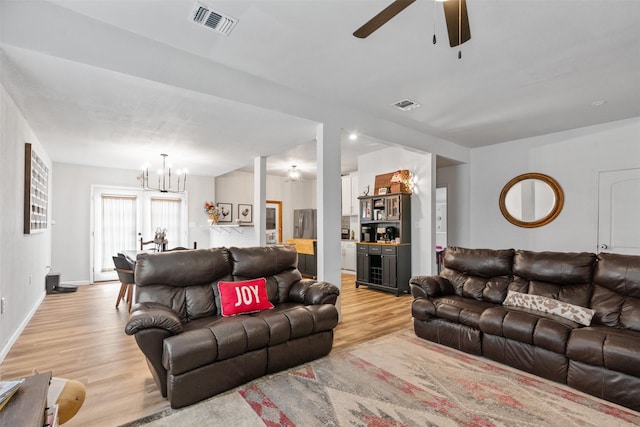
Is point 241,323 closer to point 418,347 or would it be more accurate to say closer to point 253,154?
point 418,347

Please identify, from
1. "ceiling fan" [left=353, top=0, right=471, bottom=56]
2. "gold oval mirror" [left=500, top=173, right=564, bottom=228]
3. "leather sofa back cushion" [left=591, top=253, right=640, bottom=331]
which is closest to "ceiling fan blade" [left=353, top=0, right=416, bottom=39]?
"ceiling fan" [left=353, top=0, right=471, bottom=56]

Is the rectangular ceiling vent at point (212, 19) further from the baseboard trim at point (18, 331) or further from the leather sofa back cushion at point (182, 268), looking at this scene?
the baseboard trim at point (18, 331)

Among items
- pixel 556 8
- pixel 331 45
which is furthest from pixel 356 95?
pixel 556 8

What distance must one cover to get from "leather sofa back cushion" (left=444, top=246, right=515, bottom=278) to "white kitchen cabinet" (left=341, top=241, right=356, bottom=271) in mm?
3935

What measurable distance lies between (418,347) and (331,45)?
298cm

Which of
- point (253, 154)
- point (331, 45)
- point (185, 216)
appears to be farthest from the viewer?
point (185, 216)

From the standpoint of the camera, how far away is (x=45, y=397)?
129cm

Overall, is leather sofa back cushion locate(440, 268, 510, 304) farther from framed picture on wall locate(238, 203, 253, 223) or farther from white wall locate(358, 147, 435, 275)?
framed picture on wall locate(238, 203, 253, 223)

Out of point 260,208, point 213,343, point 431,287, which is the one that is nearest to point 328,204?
point 431,287

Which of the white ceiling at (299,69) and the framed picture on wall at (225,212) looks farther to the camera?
the framed picture on wall at (225,212)

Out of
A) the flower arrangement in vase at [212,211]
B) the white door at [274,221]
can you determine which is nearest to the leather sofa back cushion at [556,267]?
the flower arrangement in vase at [212,211]

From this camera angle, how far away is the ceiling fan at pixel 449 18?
1.75m

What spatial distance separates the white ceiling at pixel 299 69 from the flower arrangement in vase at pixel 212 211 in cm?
272

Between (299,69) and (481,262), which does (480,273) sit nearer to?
(481,262)
